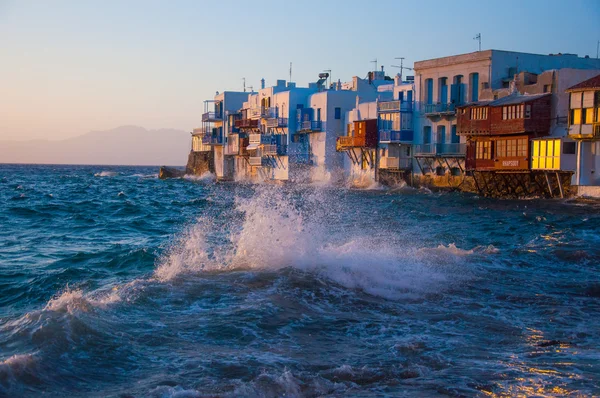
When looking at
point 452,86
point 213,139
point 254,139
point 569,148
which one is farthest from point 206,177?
point 569,148

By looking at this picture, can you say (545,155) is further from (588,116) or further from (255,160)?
(255,160)

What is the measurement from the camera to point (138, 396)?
7.54 m

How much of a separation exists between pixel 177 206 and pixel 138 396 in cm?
3096

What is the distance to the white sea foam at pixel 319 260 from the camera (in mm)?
13742

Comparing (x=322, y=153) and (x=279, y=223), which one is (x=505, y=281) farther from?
(x=322, y=153)

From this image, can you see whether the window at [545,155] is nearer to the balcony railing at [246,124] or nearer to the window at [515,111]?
the window at [515,111]

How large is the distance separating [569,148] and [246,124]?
40207 millimetres

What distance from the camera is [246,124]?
2832 inches

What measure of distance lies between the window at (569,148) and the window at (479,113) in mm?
6301

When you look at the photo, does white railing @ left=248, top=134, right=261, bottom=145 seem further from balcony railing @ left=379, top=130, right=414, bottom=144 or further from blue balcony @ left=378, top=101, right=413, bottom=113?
balcony railing @ left=379, top=130, right=414, bottom=144

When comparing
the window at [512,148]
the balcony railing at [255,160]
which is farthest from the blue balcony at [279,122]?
the window at [512,148]

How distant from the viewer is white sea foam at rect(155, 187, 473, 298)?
13742 millimetres

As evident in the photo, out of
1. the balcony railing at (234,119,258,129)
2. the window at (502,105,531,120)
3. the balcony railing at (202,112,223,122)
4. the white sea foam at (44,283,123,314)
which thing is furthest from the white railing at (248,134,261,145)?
the white sea foam at (44,283,123,314)

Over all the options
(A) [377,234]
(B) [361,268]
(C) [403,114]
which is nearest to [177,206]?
(A) [377,234]
